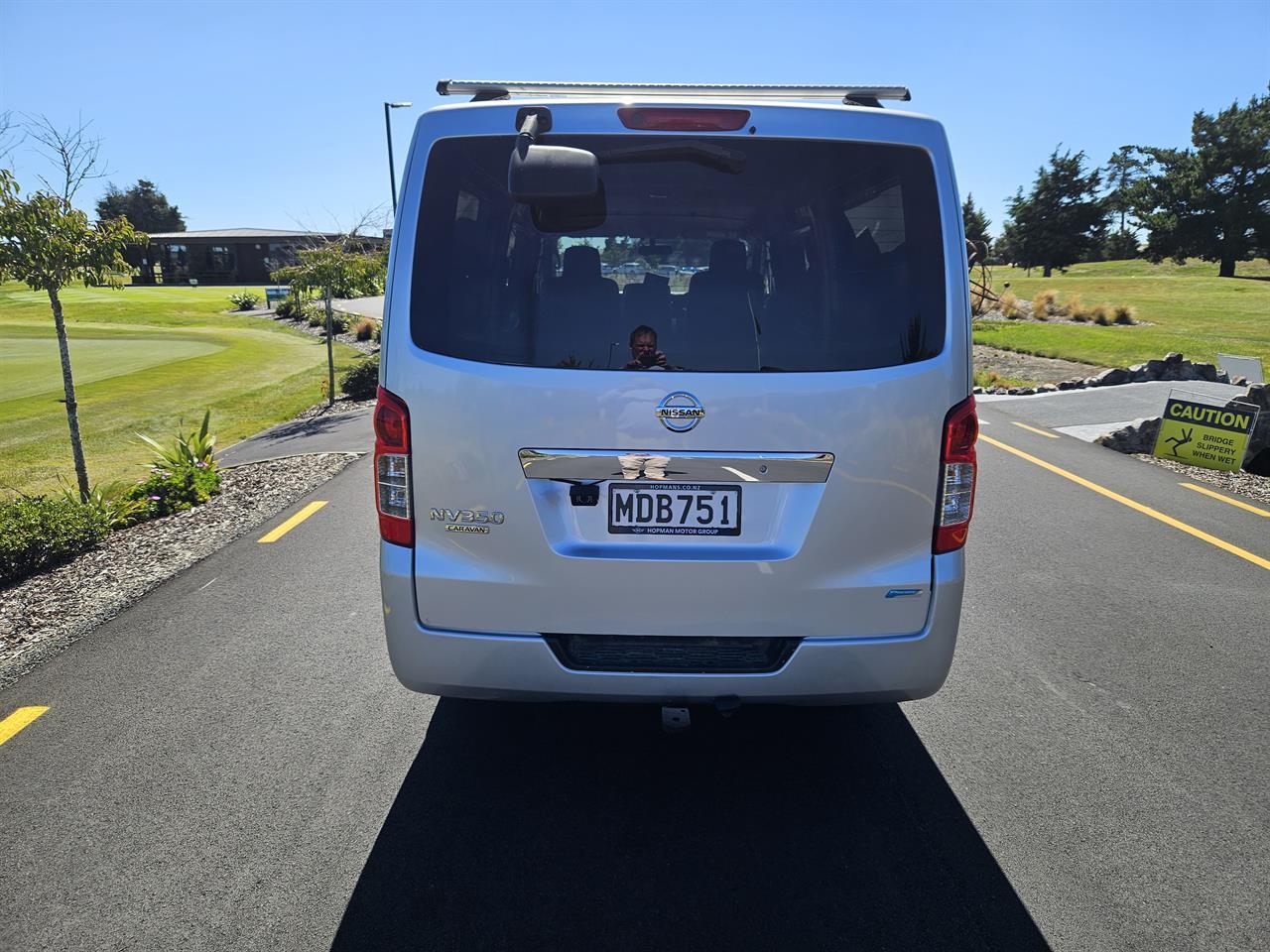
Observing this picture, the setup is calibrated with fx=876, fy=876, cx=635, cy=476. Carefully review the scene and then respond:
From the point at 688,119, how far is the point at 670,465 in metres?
1.01

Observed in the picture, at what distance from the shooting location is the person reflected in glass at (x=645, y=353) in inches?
102

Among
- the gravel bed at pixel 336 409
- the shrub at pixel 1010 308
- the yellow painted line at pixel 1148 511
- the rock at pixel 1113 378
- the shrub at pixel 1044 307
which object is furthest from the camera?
the shrub at pixel 1010 308

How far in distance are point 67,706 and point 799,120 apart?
150 inches

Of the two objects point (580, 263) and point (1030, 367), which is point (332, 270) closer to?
point (1030, 367)

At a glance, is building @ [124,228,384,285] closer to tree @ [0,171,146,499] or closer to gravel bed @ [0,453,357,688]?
tree @ [0,171,146,499]

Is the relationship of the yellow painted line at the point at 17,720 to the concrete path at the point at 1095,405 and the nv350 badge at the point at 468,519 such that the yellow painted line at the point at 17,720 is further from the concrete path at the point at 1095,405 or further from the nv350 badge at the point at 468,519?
the concrete path at the point at 1095,405

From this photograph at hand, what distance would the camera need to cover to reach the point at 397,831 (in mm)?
2908

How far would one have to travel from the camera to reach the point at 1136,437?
34.5 feet

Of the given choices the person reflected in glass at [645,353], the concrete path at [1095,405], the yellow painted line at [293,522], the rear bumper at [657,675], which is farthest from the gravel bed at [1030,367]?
the person reflected in glass at [645,353]

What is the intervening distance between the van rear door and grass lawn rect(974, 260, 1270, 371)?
64.2 ft

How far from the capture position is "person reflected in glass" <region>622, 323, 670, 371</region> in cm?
259

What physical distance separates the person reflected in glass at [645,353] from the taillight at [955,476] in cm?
91

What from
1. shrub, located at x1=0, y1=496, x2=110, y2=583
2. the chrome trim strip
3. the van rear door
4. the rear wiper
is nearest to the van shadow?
the van rear door

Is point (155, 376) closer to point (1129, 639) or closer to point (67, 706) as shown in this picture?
point (67, 706)
